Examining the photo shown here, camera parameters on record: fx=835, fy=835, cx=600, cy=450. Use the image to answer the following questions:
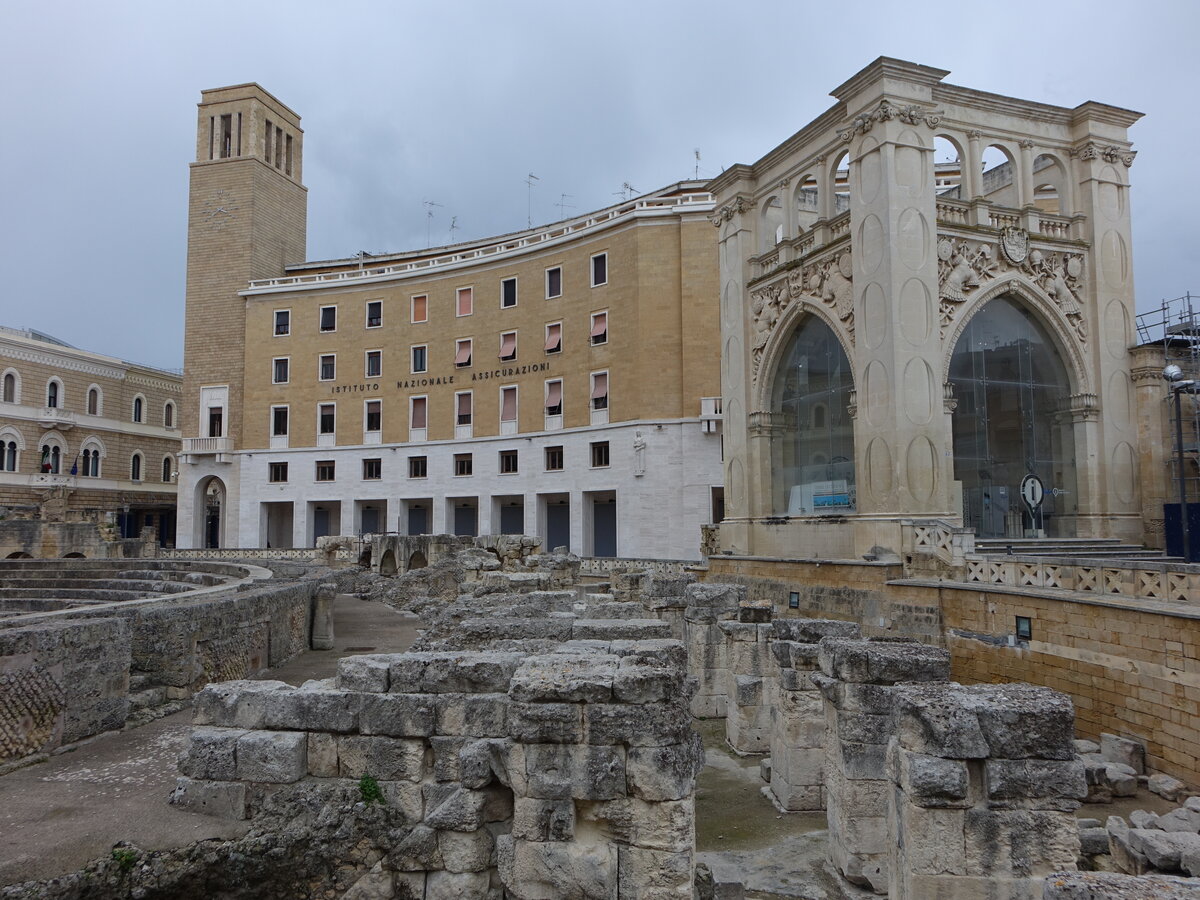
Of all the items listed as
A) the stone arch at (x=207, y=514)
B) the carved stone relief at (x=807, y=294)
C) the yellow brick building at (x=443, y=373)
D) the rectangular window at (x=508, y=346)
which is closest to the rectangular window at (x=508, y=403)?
the yellow brick building at (x=443, y=373)

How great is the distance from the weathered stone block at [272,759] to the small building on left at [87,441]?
3435cm

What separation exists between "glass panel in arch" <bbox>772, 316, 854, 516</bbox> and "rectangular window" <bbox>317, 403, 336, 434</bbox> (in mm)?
26916

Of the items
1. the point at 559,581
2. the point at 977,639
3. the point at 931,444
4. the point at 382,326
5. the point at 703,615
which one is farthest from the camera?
the point at 382,326

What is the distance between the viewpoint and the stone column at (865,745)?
6.34m

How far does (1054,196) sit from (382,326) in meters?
31.2

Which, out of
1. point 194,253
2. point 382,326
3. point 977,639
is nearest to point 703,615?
point 977,639

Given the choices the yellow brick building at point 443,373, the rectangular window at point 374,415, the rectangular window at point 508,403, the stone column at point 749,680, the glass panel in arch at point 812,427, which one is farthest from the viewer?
the rectangular window at point 374,415

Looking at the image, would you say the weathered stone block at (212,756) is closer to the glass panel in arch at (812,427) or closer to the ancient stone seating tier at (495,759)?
the ancient stone seating tier at (495,759)

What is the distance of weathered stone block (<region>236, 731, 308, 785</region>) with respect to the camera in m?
5.53

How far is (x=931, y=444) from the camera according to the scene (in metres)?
19.1

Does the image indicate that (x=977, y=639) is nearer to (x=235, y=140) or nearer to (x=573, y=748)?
(x=573, y=748)

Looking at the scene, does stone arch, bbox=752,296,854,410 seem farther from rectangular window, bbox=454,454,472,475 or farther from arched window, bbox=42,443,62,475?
arched window, bbox=42,443,62,475

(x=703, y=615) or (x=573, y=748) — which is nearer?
(x=573, y=748)

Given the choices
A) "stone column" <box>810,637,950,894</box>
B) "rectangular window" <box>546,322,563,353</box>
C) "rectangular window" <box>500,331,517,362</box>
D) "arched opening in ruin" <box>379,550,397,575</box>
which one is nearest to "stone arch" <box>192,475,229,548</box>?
"arched opening in ruin" <box>379,550,397,575</box>
